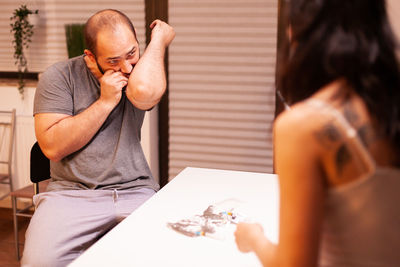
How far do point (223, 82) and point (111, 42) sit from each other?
1634mm

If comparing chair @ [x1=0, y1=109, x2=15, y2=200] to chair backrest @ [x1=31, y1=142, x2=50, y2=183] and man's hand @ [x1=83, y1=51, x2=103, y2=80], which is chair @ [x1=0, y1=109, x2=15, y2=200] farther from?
man's hand @ [x1=83, y1=51, x2=103, y2=80]

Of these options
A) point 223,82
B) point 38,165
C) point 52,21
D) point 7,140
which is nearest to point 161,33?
point 38,165

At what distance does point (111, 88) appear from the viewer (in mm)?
1918

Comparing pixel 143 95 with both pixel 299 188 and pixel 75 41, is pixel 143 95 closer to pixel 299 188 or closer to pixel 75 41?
pixel 299 188

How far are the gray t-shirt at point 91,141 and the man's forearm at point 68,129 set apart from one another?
0.20 feet

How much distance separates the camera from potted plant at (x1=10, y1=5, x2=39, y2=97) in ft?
11.6

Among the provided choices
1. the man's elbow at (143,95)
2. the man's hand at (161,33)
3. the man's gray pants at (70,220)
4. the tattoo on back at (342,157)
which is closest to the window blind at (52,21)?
the man's hand at (161,33)

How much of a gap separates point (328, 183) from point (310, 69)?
0.21 meters

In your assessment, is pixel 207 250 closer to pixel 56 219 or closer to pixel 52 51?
pixel 56 219

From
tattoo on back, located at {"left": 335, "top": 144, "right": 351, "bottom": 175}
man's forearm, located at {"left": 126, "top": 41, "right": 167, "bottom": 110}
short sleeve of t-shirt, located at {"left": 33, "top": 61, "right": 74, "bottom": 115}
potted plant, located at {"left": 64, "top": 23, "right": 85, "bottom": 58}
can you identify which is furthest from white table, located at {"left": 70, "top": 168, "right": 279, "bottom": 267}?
potted plant, located at {"left": 64, "top": 23, "right": 85, "bottom": 58}

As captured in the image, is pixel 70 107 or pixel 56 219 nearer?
pixel 56 219

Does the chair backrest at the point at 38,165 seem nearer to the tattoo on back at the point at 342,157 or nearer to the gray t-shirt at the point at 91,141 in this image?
the gray t-shirt at the point at 91,141

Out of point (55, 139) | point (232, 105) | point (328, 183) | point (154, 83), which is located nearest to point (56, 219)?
point (55, 139)

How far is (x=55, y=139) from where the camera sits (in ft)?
6.13
